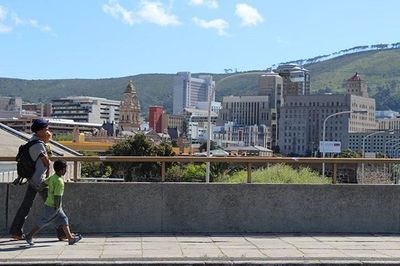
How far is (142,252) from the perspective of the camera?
9.71 metres

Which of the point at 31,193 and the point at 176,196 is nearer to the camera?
the point at 31,193

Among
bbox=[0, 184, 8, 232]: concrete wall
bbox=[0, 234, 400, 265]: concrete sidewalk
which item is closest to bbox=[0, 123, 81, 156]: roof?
bbox=[0, 184, 8, 232]: concrete wall

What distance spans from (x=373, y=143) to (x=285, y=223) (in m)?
148

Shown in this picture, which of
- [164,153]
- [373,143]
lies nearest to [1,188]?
[164,153]

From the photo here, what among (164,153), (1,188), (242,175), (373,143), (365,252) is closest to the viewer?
(365,252)

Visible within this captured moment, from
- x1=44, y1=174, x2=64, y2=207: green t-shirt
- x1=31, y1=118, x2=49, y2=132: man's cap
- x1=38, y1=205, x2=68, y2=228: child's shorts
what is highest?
x1=31, y1=118, x2=49, y2=132: man's cap

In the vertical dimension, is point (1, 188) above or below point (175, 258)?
above

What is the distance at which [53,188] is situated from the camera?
10.3 m

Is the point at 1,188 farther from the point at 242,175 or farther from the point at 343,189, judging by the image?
the point at 242,175

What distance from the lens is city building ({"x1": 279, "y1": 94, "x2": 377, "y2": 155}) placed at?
155 metres

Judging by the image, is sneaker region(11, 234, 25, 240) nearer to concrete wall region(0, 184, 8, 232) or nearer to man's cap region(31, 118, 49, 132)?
concrete wall region(0, 184, 8, 232)

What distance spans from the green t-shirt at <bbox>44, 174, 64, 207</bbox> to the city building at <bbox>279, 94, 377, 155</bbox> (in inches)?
5386

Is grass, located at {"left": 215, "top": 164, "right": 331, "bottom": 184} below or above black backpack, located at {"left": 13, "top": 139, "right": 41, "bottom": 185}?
below

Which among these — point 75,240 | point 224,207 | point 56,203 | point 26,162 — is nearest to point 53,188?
point 56,203
